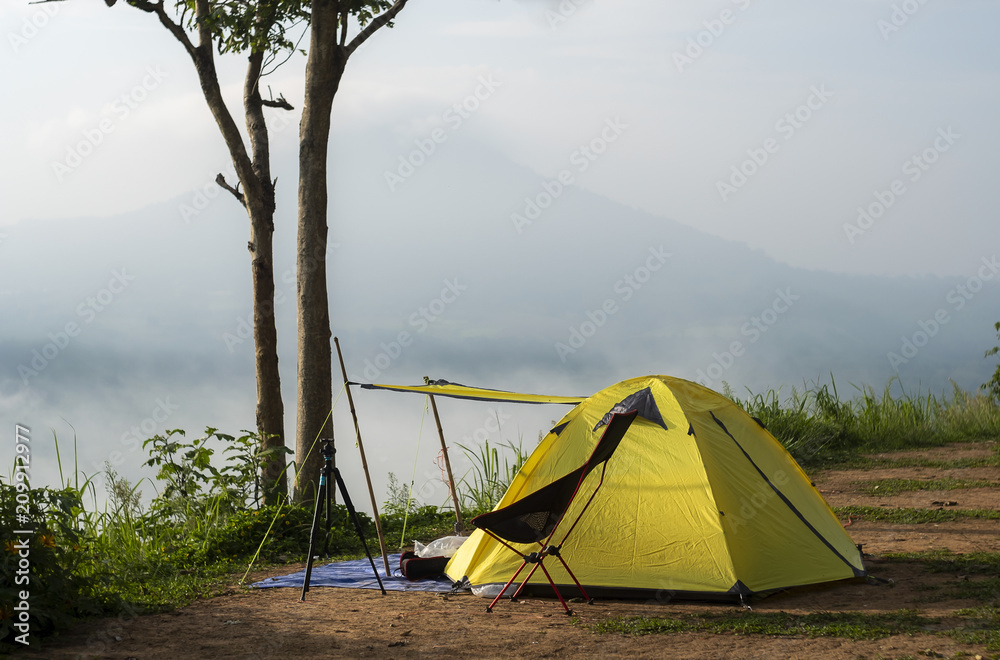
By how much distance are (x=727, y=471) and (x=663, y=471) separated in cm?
45

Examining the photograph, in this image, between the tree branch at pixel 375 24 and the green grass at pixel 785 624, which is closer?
the green grass at pixel 785 624

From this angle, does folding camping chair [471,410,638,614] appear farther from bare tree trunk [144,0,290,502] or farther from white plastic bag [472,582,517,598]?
bare tree trunk [144,0,290,502]

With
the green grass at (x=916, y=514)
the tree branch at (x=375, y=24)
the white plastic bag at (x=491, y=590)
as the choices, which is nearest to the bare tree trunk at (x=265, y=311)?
the tree branch at (x=375, y=24)

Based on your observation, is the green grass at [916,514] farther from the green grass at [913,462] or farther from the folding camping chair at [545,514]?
the folding camping chair at [545,514]

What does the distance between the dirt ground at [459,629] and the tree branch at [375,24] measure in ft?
18.5

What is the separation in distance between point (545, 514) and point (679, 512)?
3.20 feet

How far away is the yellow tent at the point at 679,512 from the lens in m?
5.48

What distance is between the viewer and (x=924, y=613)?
5008 millimetres

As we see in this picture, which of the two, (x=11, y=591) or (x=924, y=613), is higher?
(x=11, y=591)

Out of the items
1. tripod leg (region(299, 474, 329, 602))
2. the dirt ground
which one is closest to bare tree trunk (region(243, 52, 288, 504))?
the dirt ground

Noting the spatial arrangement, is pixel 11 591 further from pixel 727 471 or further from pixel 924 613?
pixel 924 613

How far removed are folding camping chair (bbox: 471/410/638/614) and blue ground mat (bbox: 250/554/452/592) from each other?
95 cm

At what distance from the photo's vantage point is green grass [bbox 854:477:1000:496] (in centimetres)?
922

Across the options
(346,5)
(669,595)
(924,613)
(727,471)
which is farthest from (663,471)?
(346,5)
